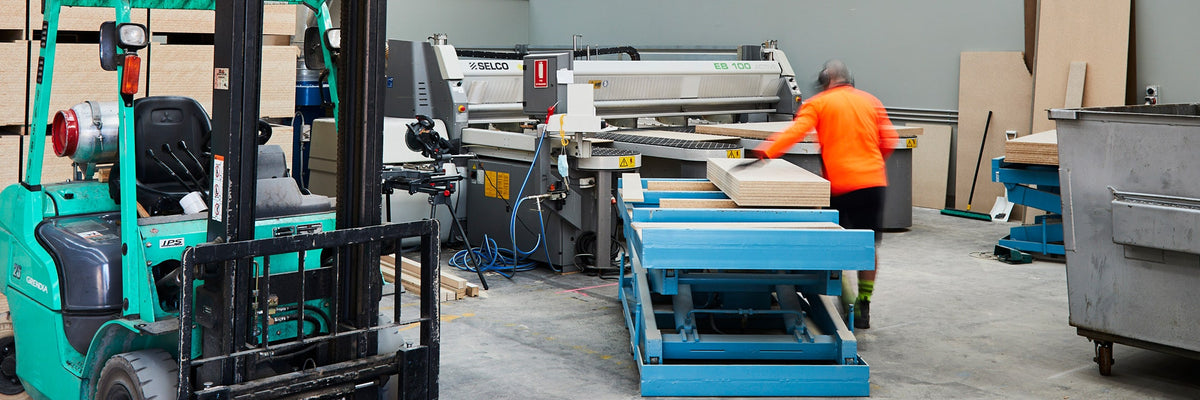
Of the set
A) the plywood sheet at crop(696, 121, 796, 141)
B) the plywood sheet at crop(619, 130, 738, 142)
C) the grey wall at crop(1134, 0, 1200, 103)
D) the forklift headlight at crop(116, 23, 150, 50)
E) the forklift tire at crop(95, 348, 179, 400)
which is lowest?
the forklift tire at crop(95, 348, 179, 400)

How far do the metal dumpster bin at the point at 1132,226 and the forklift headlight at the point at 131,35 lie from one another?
3.61m

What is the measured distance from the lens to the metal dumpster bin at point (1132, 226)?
4.11m

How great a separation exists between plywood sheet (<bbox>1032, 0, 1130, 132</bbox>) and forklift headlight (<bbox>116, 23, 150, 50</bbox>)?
7.67m

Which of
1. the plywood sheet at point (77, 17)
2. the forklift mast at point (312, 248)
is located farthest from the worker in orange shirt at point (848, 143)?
the plywood sheet at point (77, 17)

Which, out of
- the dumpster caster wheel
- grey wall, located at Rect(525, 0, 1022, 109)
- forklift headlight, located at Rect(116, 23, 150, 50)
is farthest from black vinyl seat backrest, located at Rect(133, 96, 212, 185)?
grey wall, located at Rect(525, 0, 1022, 109)

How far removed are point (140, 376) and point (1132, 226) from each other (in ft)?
12.3

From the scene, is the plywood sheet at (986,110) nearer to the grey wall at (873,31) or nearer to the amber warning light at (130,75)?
the grey wall at (873,31)

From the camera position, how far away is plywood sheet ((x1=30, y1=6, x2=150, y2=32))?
217 inches

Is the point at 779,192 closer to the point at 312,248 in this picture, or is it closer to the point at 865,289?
the point at 865,289

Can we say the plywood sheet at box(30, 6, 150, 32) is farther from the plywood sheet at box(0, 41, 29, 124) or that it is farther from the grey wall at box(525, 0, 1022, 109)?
the grey wall at box(525, 0, 1022, 109)

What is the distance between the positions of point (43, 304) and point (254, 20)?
1.46 metres

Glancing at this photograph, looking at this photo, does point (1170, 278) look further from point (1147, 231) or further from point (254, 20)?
point (254, 20)

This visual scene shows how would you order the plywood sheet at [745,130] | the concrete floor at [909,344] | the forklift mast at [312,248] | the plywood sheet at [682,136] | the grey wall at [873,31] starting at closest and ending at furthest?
the forklift mast at [312,248] < the concrete floor at [909,344] < the plywood sheet at [682,136] < the plywood sheet at [745,130] < the grey wall at [873,31]

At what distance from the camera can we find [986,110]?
9.60m
